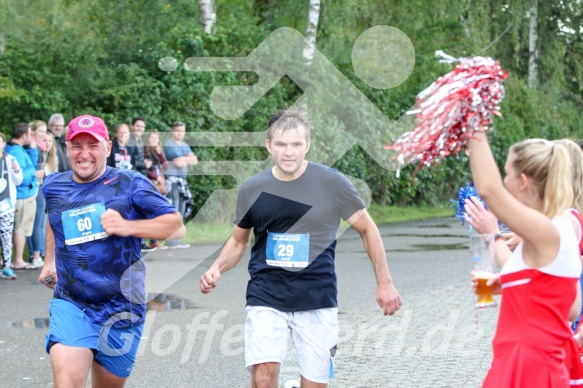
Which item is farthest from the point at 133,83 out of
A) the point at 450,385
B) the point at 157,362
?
the point at 450,385

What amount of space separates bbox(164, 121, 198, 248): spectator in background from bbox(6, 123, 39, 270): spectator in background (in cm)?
290

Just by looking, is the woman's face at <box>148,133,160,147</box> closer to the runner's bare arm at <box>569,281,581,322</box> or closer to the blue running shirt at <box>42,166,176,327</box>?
the blue running shirt at <box>42,166,176,327</box>

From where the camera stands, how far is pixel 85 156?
545 cm

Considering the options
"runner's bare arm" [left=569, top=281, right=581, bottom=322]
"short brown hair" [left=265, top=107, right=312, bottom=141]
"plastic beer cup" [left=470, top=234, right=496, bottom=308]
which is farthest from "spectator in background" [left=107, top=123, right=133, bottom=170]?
"runner's bare arm" [left=569, top=281, right=581, bottom=322]

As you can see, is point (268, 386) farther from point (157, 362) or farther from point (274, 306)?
point (157, 362)

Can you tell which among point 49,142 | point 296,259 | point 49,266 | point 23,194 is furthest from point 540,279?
point 49,142

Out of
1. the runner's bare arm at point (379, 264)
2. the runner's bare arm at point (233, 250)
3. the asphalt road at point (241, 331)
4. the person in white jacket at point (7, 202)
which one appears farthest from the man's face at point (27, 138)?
the runner's bare arm at point (379, 264)

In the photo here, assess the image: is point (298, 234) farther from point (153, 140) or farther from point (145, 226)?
point (153, 140)

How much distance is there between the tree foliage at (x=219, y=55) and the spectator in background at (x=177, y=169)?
181 centimetres

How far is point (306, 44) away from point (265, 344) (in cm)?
1700

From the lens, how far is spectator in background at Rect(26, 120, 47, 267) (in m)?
13.3

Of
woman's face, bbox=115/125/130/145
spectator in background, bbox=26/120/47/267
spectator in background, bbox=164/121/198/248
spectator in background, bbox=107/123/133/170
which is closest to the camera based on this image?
spectator in background, bbox=26/120/47/267

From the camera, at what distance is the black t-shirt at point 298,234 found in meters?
5.69

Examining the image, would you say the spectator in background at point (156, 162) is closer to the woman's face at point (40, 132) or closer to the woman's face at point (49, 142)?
the woman's face at point (49, 142)
